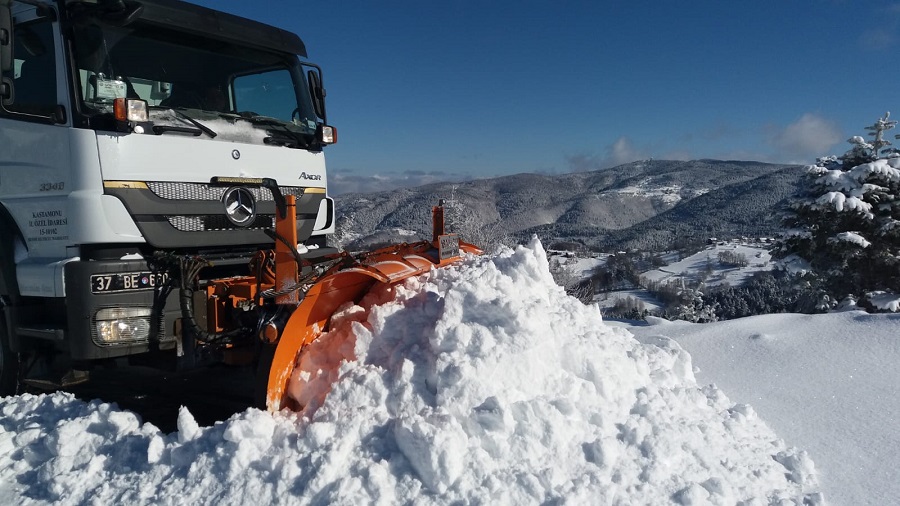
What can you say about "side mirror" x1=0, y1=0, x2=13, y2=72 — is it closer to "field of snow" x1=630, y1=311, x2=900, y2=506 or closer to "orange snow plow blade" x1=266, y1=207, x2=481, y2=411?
"orange snow plow blade" x1=266, y1=207, x2=481, y2=411

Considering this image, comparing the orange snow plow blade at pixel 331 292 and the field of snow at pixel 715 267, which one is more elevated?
the orange snow plow blade at pixel 331 292

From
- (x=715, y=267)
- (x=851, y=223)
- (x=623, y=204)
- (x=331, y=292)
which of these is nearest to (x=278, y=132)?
(x=331, y=292)

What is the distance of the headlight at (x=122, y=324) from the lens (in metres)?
3.87

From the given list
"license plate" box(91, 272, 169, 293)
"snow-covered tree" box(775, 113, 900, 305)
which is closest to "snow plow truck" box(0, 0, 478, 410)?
"license plate" box(91, 272, 169, 293)

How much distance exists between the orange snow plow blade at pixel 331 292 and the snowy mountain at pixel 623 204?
144ft

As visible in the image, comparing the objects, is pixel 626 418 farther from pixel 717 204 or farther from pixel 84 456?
pixel 717 204

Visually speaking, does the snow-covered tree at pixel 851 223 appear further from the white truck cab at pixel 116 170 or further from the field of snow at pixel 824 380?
the white truck cab at pixel 116 170

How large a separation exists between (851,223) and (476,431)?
16696mm

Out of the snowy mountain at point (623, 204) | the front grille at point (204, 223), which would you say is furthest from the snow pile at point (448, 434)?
the snowy mountain at point (623, 204)

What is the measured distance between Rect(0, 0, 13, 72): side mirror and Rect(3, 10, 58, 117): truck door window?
0.55 ft

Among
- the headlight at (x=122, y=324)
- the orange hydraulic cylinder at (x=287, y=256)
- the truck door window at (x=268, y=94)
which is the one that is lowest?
the headlight at (x=122, y=324)

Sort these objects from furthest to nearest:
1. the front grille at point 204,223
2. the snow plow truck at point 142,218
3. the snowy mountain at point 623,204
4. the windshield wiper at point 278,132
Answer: the snowy mountain at point 623,204
the windshield wiper at point 278,132
the front grille at point 204,223
the snow plow truck at point 142,218

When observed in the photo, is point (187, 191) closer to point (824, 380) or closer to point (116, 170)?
point (116, 170)

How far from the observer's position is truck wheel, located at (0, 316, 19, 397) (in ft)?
15.0
